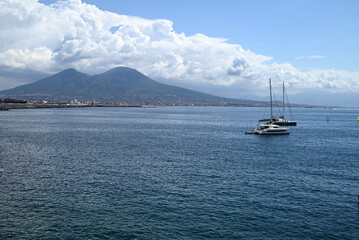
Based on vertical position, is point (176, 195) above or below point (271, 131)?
below

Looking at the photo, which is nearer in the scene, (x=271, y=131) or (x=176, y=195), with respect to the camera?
(x=176, y=195)

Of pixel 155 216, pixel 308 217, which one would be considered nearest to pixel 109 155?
pixel 155 216

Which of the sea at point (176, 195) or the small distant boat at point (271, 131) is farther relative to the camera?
the small distant boat at point (271, 131)

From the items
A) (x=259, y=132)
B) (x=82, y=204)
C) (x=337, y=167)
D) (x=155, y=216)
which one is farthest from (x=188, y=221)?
(x=259, y=132)

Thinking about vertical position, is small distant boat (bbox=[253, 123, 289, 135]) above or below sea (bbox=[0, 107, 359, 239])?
above

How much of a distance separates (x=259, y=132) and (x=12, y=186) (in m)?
70.9

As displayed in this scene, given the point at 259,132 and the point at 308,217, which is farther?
the point at 259,132

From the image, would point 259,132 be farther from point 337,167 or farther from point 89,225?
point 89,225

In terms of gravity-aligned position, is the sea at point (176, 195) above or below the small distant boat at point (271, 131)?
below

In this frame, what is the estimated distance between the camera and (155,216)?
26703 mm

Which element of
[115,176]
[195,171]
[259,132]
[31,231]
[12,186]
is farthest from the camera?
[259,132]

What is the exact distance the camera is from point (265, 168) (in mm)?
45219

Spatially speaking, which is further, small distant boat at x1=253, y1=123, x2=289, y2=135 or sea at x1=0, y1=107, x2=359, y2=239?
small distant boat at x1=253, y1=123, x2=289, y2=135

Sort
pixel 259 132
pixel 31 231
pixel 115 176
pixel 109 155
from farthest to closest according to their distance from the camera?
pixel 259 132
pixel 109 155
pixel 115 176
pixel 31 231
